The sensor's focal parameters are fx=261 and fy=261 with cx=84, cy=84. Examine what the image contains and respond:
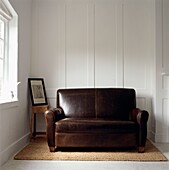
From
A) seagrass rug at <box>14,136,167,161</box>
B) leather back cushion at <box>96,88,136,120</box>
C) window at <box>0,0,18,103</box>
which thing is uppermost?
window at <box>0,0,18,103</box>

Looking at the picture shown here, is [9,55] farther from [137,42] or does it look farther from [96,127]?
[137,42]

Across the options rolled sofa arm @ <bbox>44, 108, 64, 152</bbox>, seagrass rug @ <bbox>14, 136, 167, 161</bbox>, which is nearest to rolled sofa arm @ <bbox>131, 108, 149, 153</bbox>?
seagrass rug @ <bbox>14, 136, 167, 161</bbox>

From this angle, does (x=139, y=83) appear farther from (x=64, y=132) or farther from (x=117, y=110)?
(x=64, y=132)

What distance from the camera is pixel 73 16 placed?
15.9ft

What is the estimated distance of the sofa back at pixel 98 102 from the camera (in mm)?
4297

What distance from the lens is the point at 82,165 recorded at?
10.1ft

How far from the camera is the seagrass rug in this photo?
3.34m

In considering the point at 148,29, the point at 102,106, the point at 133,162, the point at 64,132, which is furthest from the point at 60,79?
the point at 133,162

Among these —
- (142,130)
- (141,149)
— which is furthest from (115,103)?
(141,149)

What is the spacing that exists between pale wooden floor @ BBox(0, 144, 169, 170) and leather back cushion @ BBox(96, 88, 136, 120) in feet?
3.90

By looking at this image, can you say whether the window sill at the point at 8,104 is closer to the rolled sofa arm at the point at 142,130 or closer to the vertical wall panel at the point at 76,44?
the vertical wall panel at the point at 76,44

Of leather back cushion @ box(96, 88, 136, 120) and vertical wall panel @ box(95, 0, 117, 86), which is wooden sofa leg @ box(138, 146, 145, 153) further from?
vertical wall panel @ box(95, 0, 117, 86)

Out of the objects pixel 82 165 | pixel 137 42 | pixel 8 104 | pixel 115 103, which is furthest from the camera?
pixel 137 42

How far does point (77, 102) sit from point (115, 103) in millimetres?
632
